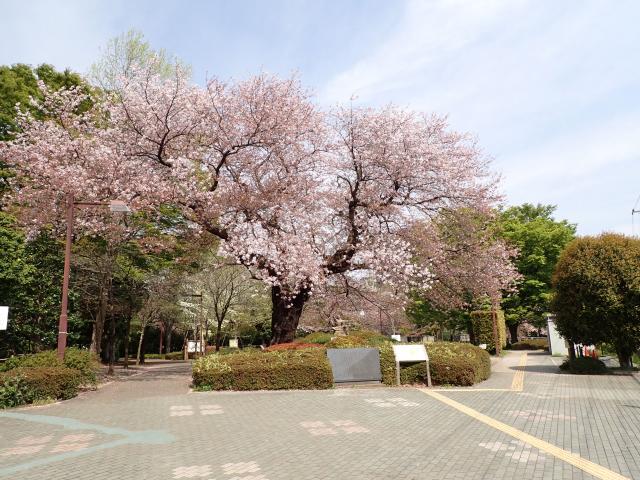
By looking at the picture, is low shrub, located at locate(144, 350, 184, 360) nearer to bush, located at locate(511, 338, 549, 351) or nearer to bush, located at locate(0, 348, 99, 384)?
bush, located at locate(0, 348, 99, 384)

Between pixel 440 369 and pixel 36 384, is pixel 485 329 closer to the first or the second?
pixel 440 369

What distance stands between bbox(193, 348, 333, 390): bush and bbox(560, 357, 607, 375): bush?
9796mm

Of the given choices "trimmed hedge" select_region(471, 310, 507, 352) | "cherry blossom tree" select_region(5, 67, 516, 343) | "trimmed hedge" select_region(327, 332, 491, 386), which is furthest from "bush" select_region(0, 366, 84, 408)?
"trimmed hedge" select_region(471, 310, 507, 352)

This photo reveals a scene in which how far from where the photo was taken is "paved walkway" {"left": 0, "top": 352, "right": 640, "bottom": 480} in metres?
5.91

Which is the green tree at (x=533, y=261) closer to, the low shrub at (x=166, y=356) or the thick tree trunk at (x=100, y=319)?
the low shrub at (x=166, y=356)

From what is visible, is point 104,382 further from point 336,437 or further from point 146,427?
point 336,437

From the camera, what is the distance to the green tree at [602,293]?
15688 millimetres

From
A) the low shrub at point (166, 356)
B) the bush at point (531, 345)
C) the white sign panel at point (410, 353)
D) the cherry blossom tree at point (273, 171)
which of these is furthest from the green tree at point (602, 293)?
the low shrub at point (166, 356)

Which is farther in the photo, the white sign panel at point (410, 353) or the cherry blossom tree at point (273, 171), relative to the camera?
the cherry blossom tree at point (273, 171)

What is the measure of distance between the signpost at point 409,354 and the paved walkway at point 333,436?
116 centimetres

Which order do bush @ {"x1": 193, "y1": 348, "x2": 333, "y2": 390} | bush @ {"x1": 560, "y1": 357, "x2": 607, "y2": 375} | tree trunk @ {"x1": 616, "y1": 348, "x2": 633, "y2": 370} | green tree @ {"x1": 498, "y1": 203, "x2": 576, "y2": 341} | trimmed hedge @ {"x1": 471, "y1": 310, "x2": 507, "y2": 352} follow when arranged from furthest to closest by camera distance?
green tree @ {"x1": 498, "y1": 203, "x2": 576, "y2": 341} → trimmed hedge @ {"x1": 471, "y1": 310, "x2": 507, "y2": 352} → bush @ {"x1": 560, "y1": 357, "x2": 607, "y2": 375} → tree trunk @ {"x1": 616, "y1": 348, "x2": 633, "y2": 370} → bush @ {"x1": 193, "y1": 348, "x2": 333, "y2": 390}

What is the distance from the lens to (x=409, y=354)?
13.9 metres

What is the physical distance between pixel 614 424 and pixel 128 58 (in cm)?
3021

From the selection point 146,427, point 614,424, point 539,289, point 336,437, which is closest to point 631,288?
point 614,424
